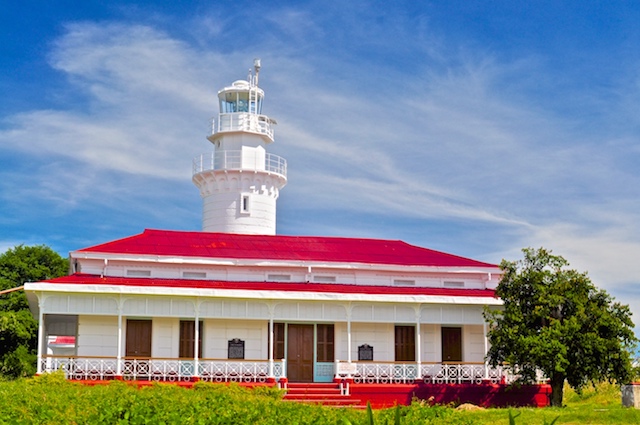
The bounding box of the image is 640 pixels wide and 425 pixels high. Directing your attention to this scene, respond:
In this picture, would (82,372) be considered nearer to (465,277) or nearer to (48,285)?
(48,285)

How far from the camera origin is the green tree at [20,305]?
3819cm

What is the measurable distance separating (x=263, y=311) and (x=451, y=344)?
23.3 feet

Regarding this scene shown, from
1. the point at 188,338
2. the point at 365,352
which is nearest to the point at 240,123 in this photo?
the point at 188,338

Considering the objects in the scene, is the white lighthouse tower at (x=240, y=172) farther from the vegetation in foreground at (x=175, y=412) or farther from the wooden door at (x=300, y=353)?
the vegetation in foreground at (x=175, y=412)

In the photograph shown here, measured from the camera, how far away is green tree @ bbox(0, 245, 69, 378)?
38188mm

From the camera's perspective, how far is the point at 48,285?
25234 mm

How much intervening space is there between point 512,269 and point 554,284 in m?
1.40

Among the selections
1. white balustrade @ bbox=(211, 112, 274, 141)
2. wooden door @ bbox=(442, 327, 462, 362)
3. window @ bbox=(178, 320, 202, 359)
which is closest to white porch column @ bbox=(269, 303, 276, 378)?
window @ bbox=(178, 320, 202, 359)

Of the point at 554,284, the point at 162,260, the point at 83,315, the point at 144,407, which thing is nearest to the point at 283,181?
the point at 162,260

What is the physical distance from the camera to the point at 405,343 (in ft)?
94.8

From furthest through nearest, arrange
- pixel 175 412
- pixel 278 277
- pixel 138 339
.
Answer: pixel 278 277, pixel 138 339, pixel 175 412

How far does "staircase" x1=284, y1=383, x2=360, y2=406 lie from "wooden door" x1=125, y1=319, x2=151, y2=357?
5004mm

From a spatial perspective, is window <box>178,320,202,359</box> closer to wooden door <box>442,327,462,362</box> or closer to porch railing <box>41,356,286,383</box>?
porch railing <box>41,356,286,383</box>

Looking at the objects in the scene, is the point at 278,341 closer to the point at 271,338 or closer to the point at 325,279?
the point at 271,338
